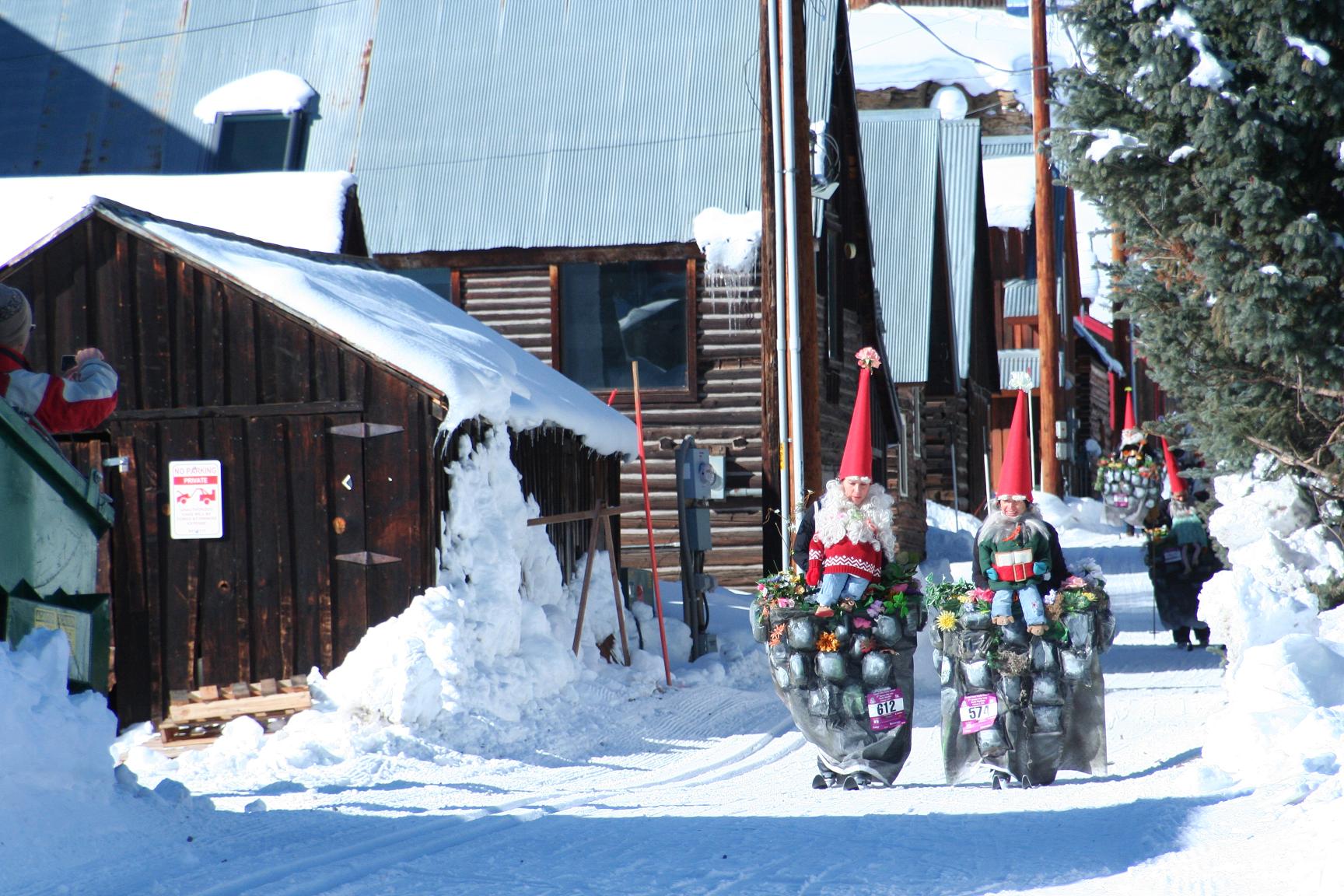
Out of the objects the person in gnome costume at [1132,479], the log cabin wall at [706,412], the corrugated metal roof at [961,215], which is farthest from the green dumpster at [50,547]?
the person in gnome costume at [1132,479]

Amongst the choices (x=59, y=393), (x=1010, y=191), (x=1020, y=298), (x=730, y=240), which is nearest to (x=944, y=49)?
(x=1010, y=191)

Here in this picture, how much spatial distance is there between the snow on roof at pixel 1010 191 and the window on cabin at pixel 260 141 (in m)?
19.4

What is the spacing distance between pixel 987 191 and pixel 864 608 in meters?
34.4

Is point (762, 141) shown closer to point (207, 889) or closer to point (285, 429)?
point (285, 429)

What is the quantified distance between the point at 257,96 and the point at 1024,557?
1407 centimetres

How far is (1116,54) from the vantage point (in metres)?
10.1

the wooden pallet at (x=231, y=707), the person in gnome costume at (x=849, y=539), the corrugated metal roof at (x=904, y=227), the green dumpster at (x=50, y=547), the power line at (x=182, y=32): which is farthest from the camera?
the corrugated metal roof at (x=904, y=227)

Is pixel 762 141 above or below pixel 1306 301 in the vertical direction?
above

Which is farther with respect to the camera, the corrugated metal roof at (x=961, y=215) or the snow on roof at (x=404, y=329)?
the corrugated metal roof at (x=961, y=215)

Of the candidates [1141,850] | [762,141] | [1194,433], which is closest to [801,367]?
[762,141]

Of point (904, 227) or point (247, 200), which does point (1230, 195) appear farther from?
point (904, 227)

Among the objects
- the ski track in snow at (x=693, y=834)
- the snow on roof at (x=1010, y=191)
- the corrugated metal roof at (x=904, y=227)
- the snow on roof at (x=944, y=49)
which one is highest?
the snow on roof at (x=944, y=49)

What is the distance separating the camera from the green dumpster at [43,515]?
516 cm

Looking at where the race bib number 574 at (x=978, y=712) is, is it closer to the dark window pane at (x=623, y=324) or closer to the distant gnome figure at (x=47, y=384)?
the distant gnome figure at (x=47, y=384)
